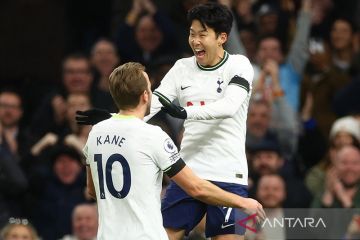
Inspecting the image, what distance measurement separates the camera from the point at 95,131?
7914 mm

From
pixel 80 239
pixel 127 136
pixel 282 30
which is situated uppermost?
pixel 282 30

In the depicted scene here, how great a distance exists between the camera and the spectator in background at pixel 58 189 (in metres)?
12.2

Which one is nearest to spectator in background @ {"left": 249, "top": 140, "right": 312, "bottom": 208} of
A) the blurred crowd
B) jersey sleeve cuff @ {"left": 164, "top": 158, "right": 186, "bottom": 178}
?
the blurred crowd

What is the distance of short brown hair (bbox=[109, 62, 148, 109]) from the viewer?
7.73m

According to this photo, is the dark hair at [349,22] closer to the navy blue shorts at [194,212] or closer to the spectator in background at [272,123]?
the spectator in background at [272,123]

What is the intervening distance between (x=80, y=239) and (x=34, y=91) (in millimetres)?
3430

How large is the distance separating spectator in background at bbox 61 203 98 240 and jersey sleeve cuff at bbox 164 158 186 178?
12.2ft

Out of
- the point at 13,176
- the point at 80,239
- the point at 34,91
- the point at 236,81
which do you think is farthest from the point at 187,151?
the point at 34,91

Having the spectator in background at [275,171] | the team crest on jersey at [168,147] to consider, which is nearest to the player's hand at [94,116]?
the team crest on jersey at [168,147]

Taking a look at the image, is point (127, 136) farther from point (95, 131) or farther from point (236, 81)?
point (236, 81)

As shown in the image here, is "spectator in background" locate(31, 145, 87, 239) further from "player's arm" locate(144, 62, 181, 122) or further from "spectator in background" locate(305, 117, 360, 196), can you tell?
"player's arm" locate(144, 62, 181, 122)

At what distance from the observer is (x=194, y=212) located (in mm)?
8523

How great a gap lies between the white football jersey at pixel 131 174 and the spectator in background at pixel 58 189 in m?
4.37

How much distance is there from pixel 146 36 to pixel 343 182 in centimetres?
311
